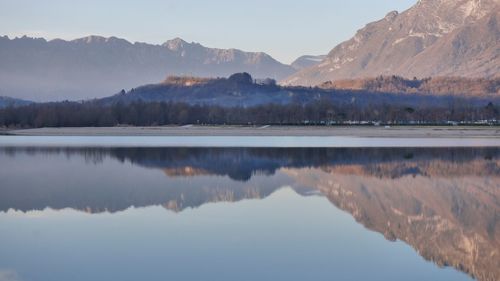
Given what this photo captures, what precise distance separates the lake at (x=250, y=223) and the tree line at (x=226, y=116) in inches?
4210

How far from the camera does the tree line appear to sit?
147 meters

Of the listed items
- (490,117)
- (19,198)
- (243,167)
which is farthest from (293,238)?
(490,117)

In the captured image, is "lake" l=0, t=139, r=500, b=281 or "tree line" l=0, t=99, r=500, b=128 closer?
"lake" l=0, t=139, r=500, b=281

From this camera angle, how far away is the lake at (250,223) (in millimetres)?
16594

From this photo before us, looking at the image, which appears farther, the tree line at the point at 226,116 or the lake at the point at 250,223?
the tree line at the point at 226,116

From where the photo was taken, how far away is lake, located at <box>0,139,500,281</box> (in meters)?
16.6

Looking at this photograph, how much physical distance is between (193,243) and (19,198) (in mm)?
11684

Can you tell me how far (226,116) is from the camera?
159625 millimetres

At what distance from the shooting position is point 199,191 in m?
30.5

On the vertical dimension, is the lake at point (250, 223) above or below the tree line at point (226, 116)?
below

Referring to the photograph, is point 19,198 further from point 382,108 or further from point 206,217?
point 382,108

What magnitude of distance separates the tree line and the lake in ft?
351

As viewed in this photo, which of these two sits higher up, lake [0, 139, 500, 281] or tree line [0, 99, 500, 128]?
tree line [0, 99, 500, 128]

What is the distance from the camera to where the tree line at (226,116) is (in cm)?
14688
